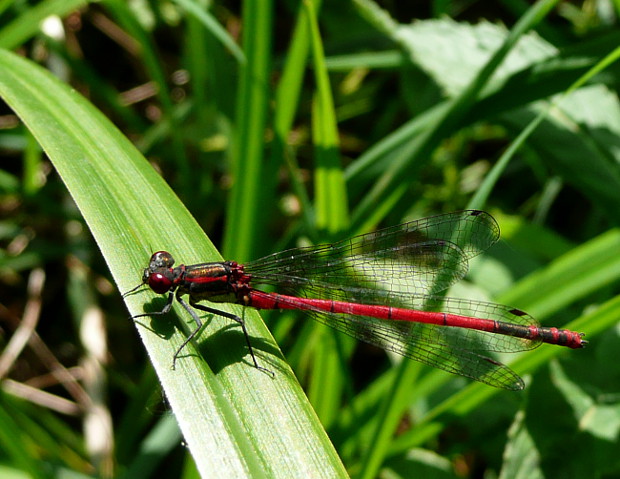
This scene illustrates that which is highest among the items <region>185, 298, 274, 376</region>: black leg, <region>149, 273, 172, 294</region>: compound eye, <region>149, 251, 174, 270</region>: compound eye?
<region>149, 251, 174, 270</region>: compound eye

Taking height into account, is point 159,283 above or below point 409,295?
above

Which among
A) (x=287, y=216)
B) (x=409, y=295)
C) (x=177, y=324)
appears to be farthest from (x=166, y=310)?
(x=287, y=216)

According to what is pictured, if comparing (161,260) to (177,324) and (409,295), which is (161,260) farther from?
(409,295)

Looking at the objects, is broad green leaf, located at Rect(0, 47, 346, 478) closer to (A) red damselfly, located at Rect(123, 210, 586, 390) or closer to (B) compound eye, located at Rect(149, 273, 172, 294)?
(B) compound eye, located at Rect(149, 273, 172, 294)

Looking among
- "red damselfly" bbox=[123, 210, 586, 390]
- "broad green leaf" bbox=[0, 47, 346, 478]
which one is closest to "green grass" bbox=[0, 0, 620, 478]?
"broad green leaf" bbox=[0, 47, 346, 478]

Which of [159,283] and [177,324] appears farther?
[159,283]

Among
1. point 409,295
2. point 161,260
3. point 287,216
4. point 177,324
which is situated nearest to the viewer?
point 177,324

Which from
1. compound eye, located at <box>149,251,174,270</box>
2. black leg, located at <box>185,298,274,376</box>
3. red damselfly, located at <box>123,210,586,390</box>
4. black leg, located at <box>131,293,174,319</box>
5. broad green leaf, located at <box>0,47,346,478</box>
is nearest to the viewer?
broad green leaf, located at <box>0,47,346,478</box>
